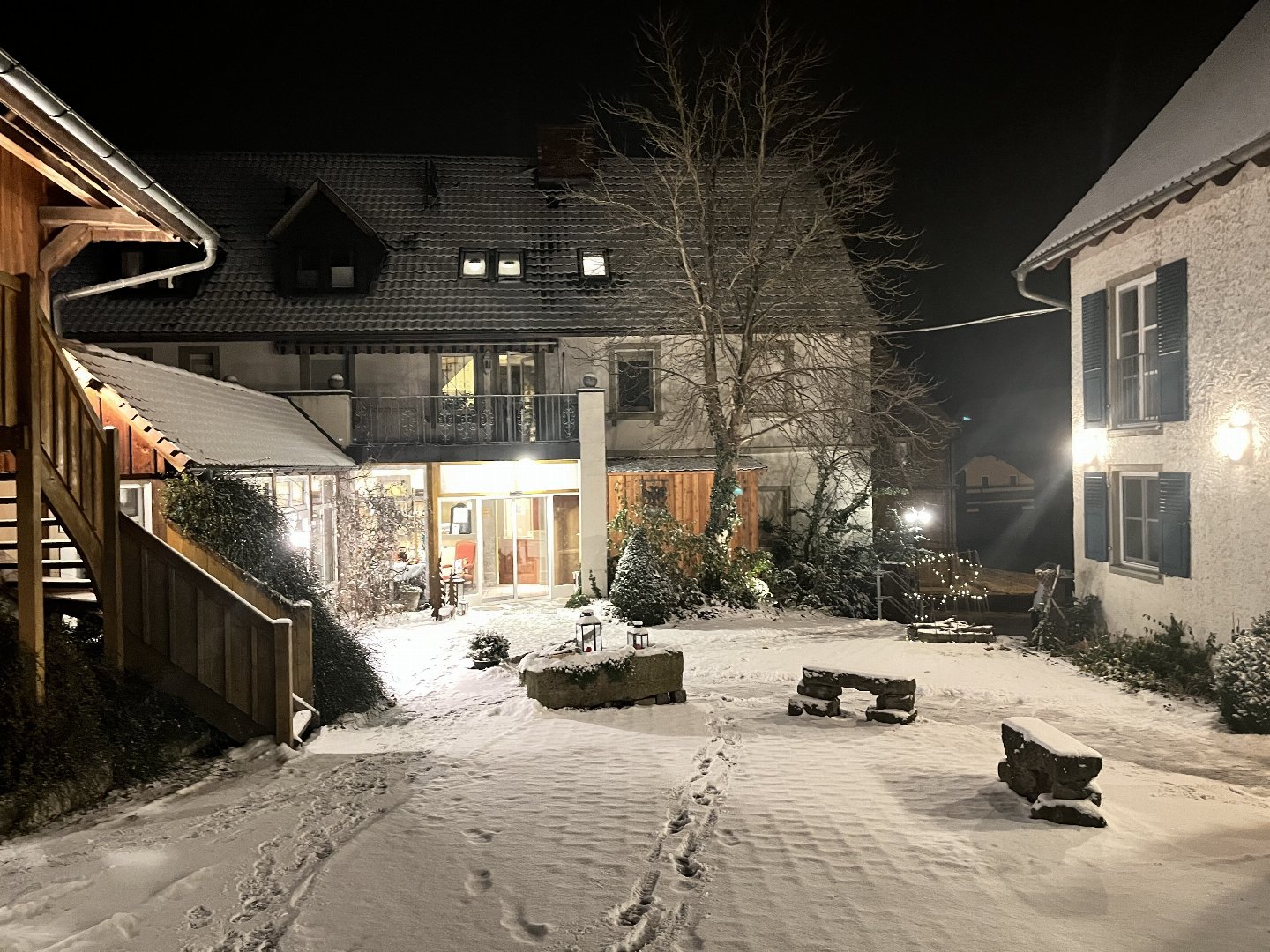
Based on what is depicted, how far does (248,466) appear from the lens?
12.0m

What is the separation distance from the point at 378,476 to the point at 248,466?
6.44 meters

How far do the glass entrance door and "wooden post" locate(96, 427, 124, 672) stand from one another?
11136mm

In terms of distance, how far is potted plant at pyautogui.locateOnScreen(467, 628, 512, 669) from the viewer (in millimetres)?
12523

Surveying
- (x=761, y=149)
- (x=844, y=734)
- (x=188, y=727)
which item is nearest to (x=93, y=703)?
(x=188, y=727)

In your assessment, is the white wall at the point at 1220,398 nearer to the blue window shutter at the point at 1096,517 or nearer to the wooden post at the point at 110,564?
the blue window shutter at the point at 1096,517

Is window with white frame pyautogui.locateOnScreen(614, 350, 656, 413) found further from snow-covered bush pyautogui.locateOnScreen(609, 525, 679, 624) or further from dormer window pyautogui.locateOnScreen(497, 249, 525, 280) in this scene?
snow-covered bush pyautogui.locateOnScreen(609, 525, 679, 624)

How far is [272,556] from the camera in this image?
11508mm

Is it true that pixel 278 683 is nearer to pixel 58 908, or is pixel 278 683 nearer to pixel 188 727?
pixel 188 727

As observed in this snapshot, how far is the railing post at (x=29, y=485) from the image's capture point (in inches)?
270

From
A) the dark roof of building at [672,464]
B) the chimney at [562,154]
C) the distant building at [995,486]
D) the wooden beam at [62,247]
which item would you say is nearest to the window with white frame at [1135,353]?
the dark roof of building at [672,464]

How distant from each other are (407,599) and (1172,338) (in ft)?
42.6

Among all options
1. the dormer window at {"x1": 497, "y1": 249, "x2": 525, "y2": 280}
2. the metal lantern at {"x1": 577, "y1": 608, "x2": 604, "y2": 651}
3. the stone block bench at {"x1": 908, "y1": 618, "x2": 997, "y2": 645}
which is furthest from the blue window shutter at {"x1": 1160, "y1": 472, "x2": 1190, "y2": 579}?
the dormer window at {"x1": 497, "y1": 249, "x2": 525, "y2": 280}

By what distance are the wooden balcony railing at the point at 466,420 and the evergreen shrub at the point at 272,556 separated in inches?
271

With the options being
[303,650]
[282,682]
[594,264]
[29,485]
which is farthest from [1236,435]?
[594,264]
